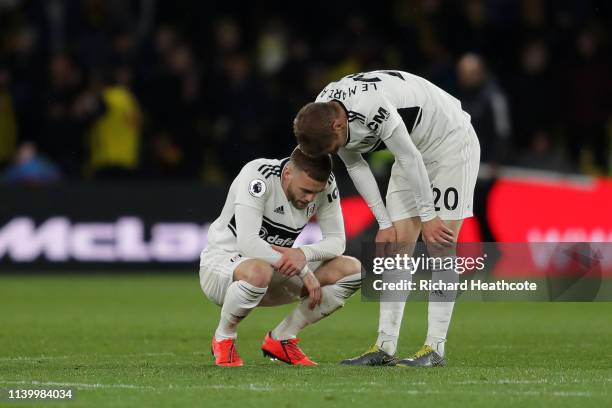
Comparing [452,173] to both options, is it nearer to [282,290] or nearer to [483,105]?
[282,290]

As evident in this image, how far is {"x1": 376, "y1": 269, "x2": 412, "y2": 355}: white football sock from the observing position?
8.80 meters

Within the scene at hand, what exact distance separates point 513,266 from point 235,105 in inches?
266

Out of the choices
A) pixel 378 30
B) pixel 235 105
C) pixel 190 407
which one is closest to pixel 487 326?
pixel 190 407

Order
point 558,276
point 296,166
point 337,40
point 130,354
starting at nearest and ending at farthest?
point 296,166 → point 130,354 → point 558,276 → point 337,40

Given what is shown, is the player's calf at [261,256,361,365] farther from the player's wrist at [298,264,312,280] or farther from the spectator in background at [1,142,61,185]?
the spectator in background at [1,142,61,185]

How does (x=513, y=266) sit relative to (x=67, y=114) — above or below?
below

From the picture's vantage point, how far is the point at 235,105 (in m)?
18.6

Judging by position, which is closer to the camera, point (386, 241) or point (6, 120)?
point (386, 241)

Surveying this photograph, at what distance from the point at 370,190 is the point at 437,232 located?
0.52m

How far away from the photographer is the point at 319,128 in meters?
7.91

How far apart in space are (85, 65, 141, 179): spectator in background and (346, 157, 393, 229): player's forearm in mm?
9344

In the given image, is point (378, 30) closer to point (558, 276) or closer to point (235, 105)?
point (235, 105)

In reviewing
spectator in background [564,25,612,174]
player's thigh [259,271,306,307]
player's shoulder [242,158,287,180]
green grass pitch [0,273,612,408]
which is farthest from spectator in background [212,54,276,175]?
player's shoulder [242,158,287,180]

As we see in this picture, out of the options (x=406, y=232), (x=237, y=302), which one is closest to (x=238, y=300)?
(x=237, y=302)
